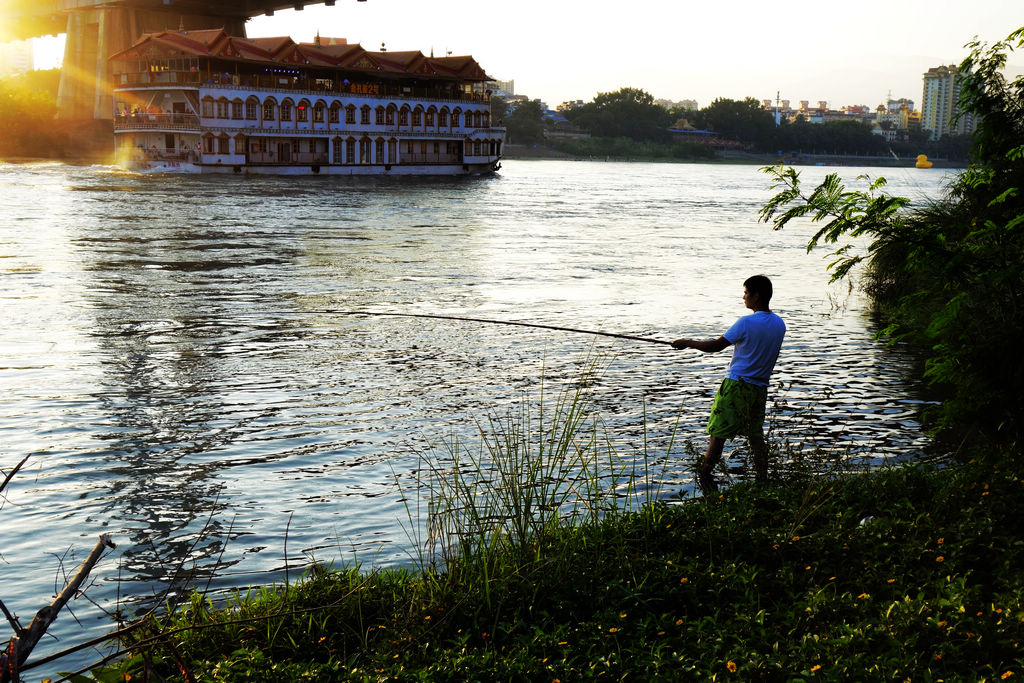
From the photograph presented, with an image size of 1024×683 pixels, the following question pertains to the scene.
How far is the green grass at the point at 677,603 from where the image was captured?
433cm

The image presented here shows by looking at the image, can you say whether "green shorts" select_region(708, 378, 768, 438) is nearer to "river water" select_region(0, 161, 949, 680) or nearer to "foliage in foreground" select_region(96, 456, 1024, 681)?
"river water" select_region(0, 161, 949, 680)

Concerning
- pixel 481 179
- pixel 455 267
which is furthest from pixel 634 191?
pixel 455 267

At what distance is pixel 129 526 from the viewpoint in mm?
6922

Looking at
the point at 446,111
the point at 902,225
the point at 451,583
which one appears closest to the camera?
the point at 451,583

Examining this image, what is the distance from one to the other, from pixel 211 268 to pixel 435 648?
1872 cm

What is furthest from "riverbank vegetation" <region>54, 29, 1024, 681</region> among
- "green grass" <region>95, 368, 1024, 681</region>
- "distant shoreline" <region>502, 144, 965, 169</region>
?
"distant shoreline" <region>502, 144, 965, 169</region>

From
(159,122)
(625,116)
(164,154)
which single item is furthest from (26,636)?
(625,116)

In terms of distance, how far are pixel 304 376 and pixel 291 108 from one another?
174ft

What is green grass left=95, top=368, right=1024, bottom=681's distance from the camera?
4.33m

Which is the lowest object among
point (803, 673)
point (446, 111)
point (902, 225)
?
point (803, 673)

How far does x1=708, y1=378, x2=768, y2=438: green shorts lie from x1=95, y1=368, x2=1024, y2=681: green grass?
95cm

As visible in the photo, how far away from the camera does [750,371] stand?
7441 millimetres

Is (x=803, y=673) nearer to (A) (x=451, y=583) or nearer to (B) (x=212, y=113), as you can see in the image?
(A) (x=451, y=583)

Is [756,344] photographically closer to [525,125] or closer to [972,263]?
[972,263]
